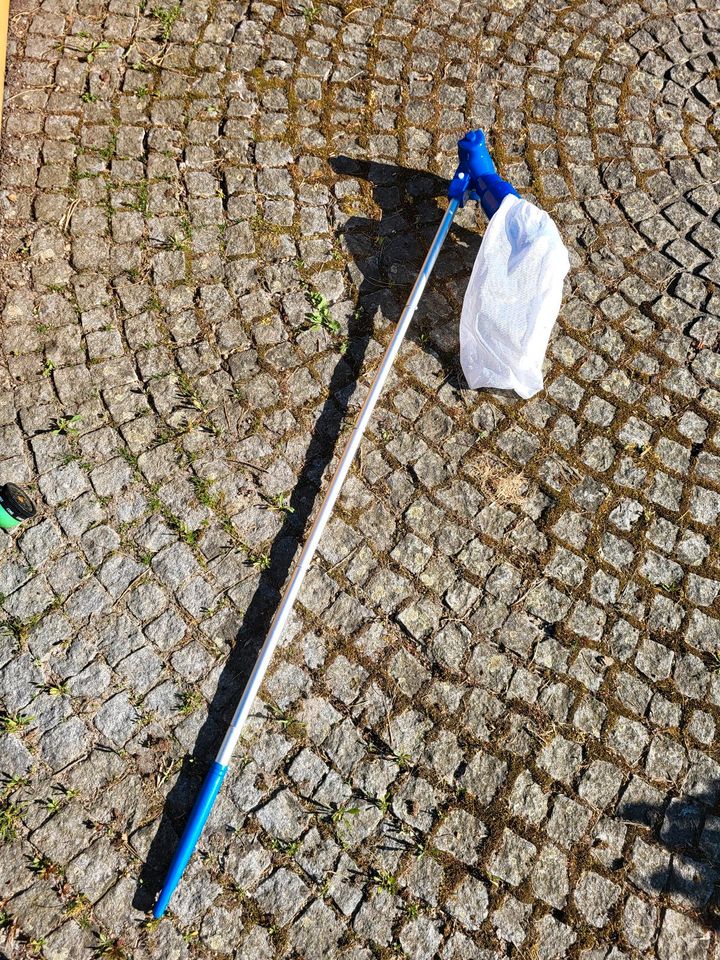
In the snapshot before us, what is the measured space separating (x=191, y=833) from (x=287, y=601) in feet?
3.21

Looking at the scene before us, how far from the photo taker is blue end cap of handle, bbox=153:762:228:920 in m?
3.42

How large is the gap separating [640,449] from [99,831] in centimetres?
296

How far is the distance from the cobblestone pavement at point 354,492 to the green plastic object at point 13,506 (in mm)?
103

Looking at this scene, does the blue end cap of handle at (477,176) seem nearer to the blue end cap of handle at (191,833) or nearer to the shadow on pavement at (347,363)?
the shadow on pavement at (347,363)

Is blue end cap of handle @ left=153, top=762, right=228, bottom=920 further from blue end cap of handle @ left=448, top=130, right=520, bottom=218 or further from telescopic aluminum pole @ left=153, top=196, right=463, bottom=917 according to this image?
blue end cap of handle @ left=448, top=130, right=520, bottom=218

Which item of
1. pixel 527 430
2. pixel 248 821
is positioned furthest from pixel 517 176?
pixel 248 821

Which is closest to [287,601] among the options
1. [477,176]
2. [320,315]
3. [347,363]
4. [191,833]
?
[191,833]

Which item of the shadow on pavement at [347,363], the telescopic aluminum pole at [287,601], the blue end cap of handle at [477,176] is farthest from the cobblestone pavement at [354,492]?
the blue end cap of handle at [477,176]

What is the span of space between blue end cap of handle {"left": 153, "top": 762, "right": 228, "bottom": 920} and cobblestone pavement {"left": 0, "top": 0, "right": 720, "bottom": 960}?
94mm

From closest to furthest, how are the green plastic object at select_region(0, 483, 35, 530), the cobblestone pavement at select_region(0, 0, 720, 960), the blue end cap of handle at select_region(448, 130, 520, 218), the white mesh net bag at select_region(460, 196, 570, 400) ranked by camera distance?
the cobblestone pavement at select_region(0, 0, 720, 960)
the green plastic object at select_region(0, 483, 35, 530)
the white mesh net bag at select_region(460, 196, 570, 400)
the blue end cap of handle at select_region(448, 130, 520, 218)

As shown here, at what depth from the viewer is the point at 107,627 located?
384cm

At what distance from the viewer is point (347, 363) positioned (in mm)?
4379

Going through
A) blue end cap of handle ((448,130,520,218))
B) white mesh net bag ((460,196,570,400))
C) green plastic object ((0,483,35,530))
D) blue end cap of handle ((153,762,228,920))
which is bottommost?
blue end cap of handle ((153,762,228,920))

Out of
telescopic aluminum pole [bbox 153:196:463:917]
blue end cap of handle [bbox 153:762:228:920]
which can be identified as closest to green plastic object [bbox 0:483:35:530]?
telescopic aluminum pole [bbox 153:196:463:917]
